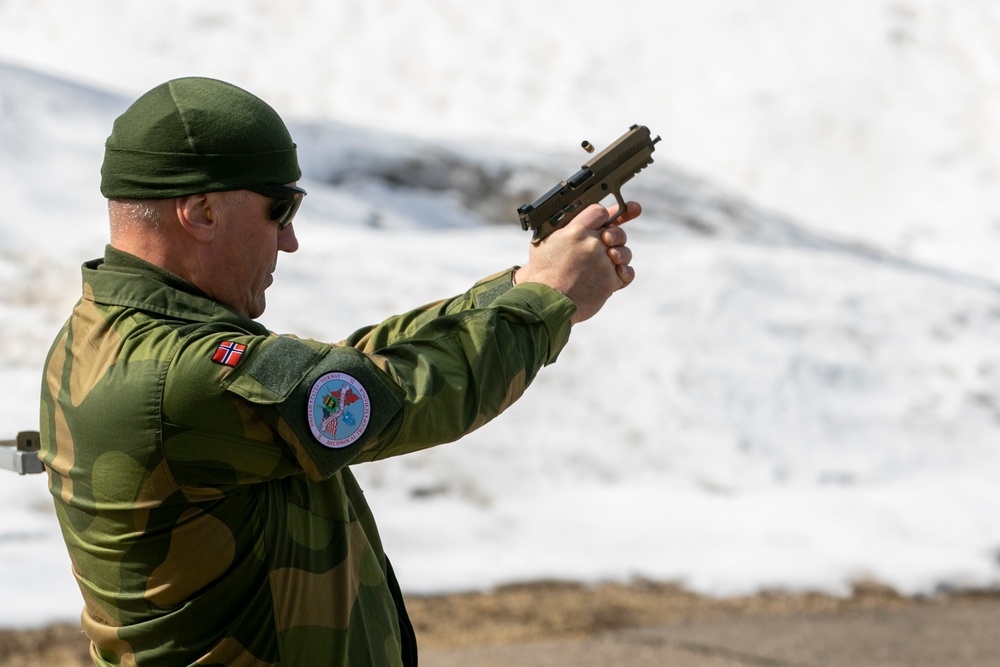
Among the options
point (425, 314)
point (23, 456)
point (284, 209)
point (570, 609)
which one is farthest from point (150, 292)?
point (570, 609)

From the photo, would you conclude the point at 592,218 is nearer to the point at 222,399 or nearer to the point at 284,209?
the point at 284,209

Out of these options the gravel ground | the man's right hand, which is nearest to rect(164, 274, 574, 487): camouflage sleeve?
the man's right hand

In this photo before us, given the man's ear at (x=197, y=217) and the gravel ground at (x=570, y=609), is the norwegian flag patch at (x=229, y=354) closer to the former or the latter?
the man's ear at (x=197, y=217)

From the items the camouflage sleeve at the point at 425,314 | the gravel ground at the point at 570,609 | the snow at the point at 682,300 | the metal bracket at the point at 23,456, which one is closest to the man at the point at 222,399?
the camouflage sleeve at the point at 425,314

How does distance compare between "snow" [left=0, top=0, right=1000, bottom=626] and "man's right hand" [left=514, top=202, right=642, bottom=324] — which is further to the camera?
"snow" [left=0, top=0, right=1000, bottom=626]

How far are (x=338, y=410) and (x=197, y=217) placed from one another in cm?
37

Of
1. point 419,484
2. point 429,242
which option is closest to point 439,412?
point 419,484

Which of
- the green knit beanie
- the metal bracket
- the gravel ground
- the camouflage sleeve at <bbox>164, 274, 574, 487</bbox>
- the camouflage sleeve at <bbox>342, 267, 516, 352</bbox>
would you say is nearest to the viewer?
the camouflage sleeve at <bbox>164, 274, 574, 487</bbox>

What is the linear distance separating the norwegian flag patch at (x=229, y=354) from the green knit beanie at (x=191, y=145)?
9.4 inches

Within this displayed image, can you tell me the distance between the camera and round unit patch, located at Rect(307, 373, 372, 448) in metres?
1.60

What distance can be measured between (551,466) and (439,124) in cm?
769

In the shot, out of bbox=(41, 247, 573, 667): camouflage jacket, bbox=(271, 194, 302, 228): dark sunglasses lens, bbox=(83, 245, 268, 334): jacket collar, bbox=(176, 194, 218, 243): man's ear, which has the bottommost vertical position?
bbox=(41, 247, 573, 667): camouflage jacket

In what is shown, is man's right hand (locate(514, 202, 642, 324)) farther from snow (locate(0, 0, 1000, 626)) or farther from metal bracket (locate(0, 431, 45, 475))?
snow (locate(0, 0, 1000, 626))

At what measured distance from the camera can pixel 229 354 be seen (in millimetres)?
1603
